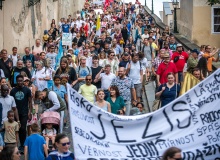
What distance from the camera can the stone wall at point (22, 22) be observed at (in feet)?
96.9

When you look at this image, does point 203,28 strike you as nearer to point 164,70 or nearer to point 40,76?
point 40,76

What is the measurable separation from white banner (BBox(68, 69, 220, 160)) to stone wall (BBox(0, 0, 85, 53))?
1873 cm

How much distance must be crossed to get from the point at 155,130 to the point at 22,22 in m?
22.3

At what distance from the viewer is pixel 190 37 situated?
3459cm

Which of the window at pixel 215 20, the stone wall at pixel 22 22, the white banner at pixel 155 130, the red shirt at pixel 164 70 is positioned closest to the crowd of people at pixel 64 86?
the red shirt at pixel 164 70

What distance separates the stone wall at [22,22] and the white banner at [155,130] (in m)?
18.7

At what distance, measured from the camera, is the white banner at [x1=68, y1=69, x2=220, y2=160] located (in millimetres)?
9938

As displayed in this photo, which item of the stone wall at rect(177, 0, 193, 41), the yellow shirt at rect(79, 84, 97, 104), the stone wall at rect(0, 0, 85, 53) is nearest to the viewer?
the yellow shirt at rect(79, 84, 97, 104)

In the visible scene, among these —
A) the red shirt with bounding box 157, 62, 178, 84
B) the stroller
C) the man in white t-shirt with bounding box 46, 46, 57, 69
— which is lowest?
the man in white t-shirt with bounding box 46, 46, 57, 69

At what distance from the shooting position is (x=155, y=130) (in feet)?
33.3

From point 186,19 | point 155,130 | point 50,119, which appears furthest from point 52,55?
point 186,19

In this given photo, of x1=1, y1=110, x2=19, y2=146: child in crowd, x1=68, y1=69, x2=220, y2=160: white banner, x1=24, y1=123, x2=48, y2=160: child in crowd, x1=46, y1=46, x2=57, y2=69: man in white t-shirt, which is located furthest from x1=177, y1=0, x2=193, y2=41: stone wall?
x1=68, y1=69, x2=220, y2=160: white banner

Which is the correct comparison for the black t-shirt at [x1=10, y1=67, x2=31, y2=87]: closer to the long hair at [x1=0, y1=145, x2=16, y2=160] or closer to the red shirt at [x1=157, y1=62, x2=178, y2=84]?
the red shirt at [x1=157, y1=62, x2=178, y2=84]

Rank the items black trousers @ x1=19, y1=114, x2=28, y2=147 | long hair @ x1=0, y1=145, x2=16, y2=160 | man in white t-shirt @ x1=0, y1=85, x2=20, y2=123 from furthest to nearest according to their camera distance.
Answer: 1. black trousers @ x1=19, y1=114, x2=28, y2=147
2. man in white t-shirt @ x1=0, y1=85, x2=20, y2=123
3. long hair @ x1=0, y1=145, x2=16, y2=160
